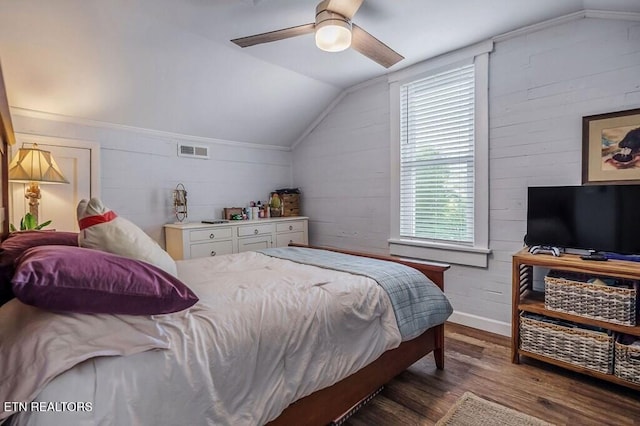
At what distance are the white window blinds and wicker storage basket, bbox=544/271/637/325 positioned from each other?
2.93 ft

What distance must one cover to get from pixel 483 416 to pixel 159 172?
3.57 m

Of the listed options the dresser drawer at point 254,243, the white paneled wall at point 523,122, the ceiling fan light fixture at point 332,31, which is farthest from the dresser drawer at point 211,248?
the ceiling fan light fixture at point 332,31

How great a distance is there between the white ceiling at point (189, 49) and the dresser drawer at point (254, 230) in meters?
1.27

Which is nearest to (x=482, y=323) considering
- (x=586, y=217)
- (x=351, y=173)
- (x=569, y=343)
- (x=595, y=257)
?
(x=569, y=343)

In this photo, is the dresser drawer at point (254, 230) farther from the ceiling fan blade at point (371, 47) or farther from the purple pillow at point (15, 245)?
the ceiling fan blade at point (371, 47)

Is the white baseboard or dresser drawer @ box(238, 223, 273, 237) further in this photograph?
dresser drawer @ box(238, 223, 273, 237)

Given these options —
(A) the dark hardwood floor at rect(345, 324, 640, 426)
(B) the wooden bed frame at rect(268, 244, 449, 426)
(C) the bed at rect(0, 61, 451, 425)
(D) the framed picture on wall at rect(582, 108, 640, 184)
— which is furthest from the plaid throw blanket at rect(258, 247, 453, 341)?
→ (D) the framed picture on wall at rect(582, 108, 640, 184)

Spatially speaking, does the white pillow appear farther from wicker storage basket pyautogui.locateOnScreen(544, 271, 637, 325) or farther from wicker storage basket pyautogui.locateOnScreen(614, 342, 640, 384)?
wicker storage basket pyautogui.locateOnScreen(614, 342, 640, 384)

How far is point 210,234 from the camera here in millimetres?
3541

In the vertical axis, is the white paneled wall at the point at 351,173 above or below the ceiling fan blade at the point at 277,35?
below

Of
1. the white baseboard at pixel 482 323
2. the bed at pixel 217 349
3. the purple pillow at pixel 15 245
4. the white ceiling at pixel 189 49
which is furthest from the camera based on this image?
the white baseboard at pixel 482 323

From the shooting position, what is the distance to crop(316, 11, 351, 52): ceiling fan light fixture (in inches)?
73.8

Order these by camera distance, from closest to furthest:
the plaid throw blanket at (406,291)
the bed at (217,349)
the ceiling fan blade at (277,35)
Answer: the bed at (217,349) → the plaid throw blanket at (406,291) → the ceiling fan blade at (277,35)

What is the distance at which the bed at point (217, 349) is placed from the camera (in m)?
0.92
